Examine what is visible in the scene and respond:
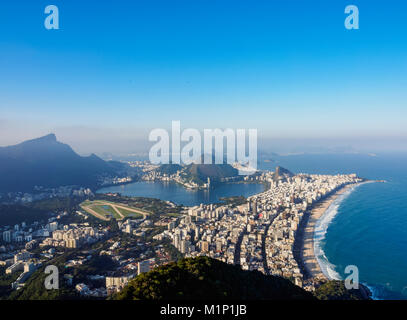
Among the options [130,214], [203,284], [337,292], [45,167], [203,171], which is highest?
[203,284]

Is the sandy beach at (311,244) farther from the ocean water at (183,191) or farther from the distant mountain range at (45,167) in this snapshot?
the distant mountain range at (45,167)

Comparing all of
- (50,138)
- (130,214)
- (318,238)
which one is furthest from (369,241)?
(50,138)

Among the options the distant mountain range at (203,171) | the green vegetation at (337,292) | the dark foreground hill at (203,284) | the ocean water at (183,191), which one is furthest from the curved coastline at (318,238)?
the distant mountain range at (203,171)

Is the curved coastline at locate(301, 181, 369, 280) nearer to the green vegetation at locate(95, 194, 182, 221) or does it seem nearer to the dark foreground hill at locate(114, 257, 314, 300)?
the dark foreground hill at locate(114, 257, 314, 300)

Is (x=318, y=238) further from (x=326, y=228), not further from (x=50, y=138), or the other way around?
(x=50, y=138)

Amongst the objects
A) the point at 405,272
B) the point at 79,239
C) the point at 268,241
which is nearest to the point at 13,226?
the point at 79,239

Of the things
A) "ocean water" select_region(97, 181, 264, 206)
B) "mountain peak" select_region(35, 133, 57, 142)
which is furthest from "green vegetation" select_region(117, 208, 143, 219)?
"mountain peak" select_region(35, 133, 57, 142)

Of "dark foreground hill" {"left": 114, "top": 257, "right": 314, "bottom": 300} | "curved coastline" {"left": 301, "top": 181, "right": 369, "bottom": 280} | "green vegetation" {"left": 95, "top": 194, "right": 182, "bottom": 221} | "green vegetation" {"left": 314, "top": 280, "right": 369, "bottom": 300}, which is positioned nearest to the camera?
"dark foreground hill" {"left": 114, "top": 257, "right": 314, "bottom": 300}
